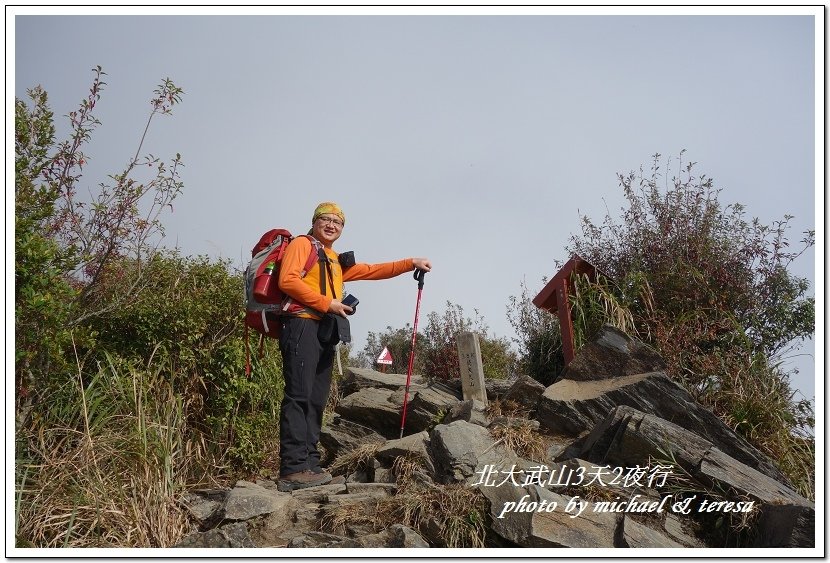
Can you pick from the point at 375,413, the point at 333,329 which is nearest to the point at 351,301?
the point at 333,329

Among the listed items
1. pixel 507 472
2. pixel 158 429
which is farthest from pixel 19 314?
pixel 507 472

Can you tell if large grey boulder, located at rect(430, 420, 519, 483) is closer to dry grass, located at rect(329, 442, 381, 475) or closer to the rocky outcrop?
the rocky outcrop

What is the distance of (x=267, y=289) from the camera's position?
20.7ft

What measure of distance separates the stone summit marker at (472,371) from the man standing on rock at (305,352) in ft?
7.70

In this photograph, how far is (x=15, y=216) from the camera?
536cm

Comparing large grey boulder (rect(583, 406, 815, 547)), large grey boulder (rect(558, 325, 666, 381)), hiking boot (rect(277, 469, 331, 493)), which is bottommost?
hiking boot (rect(277, 469, 331, 493))

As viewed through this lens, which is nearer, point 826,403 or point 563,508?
point 563,508

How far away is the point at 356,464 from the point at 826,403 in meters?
4.19

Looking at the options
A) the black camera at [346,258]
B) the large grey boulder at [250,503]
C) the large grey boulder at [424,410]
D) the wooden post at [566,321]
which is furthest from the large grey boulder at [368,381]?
the large grey boulder at [250,503]

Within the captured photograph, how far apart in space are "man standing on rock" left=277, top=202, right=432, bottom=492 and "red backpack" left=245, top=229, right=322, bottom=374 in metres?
0.07

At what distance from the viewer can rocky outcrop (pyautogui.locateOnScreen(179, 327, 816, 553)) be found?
5160 millimetres

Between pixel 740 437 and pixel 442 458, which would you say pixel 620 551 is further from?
pixel 740 437

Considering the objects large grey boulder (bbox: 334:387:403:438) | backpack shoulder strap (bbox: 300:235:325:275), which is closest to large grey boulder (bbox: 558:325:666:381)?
large grey boulder (bbox: 334:387:403:438)

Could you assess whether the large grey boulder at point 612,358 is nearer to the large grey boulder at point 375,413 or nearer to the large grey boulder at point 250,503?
the large grey boulder at point 375,413
